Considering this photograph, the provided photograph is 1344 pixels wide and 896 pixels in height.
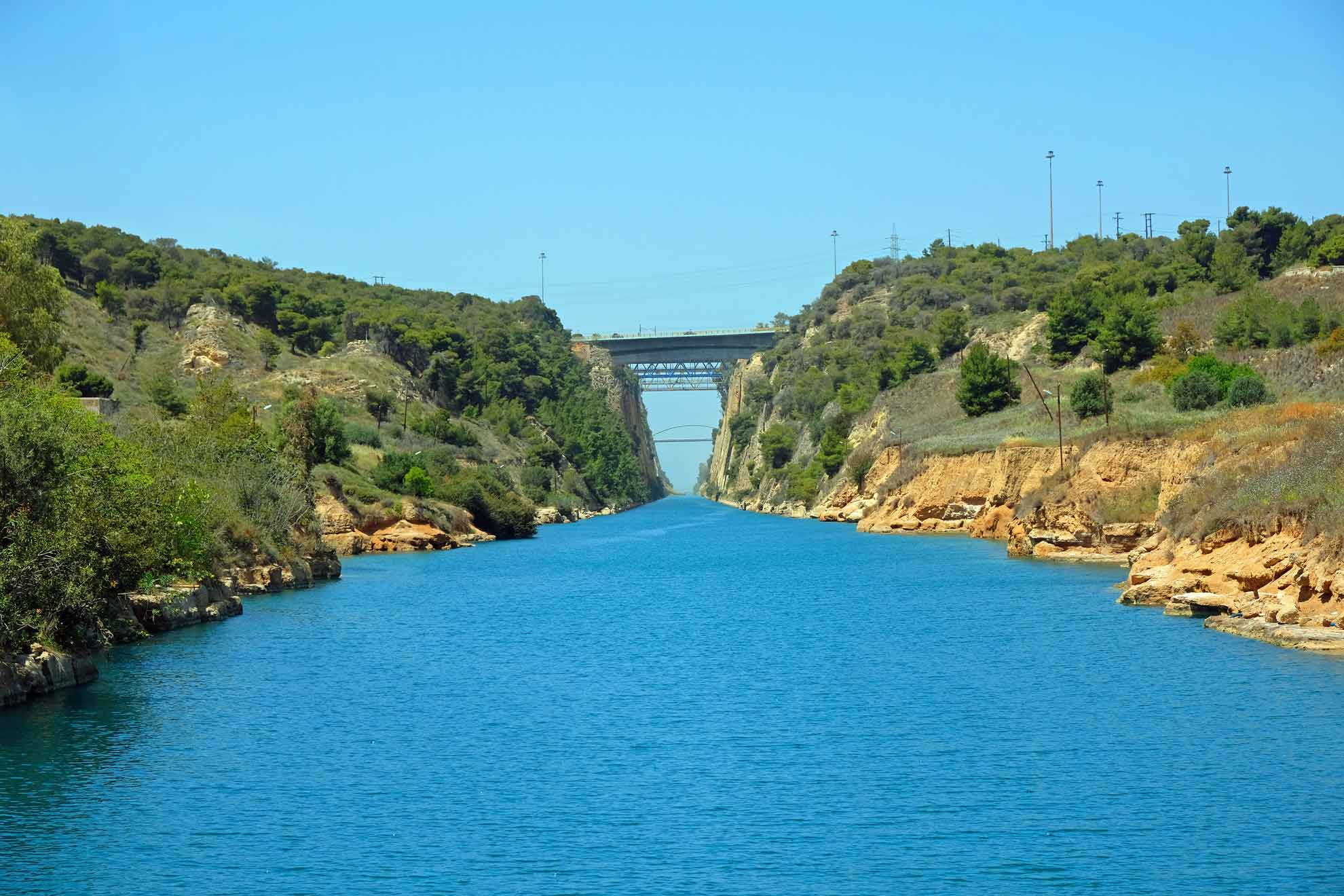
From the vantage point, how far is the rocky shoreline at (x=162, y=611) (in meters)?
24.8

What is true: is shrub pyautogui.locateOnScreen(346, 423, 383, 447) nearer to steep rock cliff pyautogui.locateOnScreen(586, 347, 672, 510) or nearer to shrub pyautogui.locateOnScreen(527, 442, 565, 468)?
shrub pyautogui.locateOnScreen(527, 442, 565, 468)

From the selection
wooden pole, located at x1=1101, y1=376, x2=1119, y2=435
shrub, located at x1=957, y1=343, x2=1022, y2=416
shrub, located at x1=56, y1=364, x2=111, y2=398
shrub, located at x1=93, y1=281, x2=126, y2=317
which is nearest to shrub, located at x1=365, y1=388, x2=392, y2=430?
shrub, located at x1=93, y1=281, x2=126, y2=317

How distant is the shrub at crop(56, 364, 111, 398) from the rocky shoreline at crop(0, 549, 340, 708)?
24.0 metres

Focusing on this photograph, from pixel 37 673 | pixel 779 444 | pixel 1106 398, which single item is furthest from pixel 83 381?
pixel 779 444

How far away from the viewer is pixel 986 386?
86.1 m

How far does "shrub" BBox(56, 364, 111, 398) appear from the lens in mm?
68125

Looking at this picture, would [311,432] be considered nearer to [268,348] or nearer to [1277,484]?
[268,348]

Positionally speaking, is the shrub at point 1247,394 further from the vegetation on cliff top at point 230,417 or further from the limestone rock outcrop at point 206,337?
the limestone rock outcrop at point 206,337

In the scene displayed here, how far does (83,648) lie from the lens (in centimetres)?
2752

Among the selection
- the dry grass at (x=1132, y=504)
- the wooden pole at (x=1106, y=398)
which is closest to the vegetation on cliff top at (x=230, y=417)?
the dry grass at (x=1132, y=504)

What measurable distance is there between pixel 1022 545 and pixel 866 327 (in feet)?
246

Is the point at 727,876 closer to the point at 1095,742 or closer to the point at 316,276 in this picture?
the point at 1095,742

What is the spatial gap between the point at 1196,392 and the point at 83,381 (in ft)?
173

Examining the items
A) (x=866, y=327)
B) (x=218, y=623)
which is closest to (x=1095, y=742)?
(x=218, y=623)
